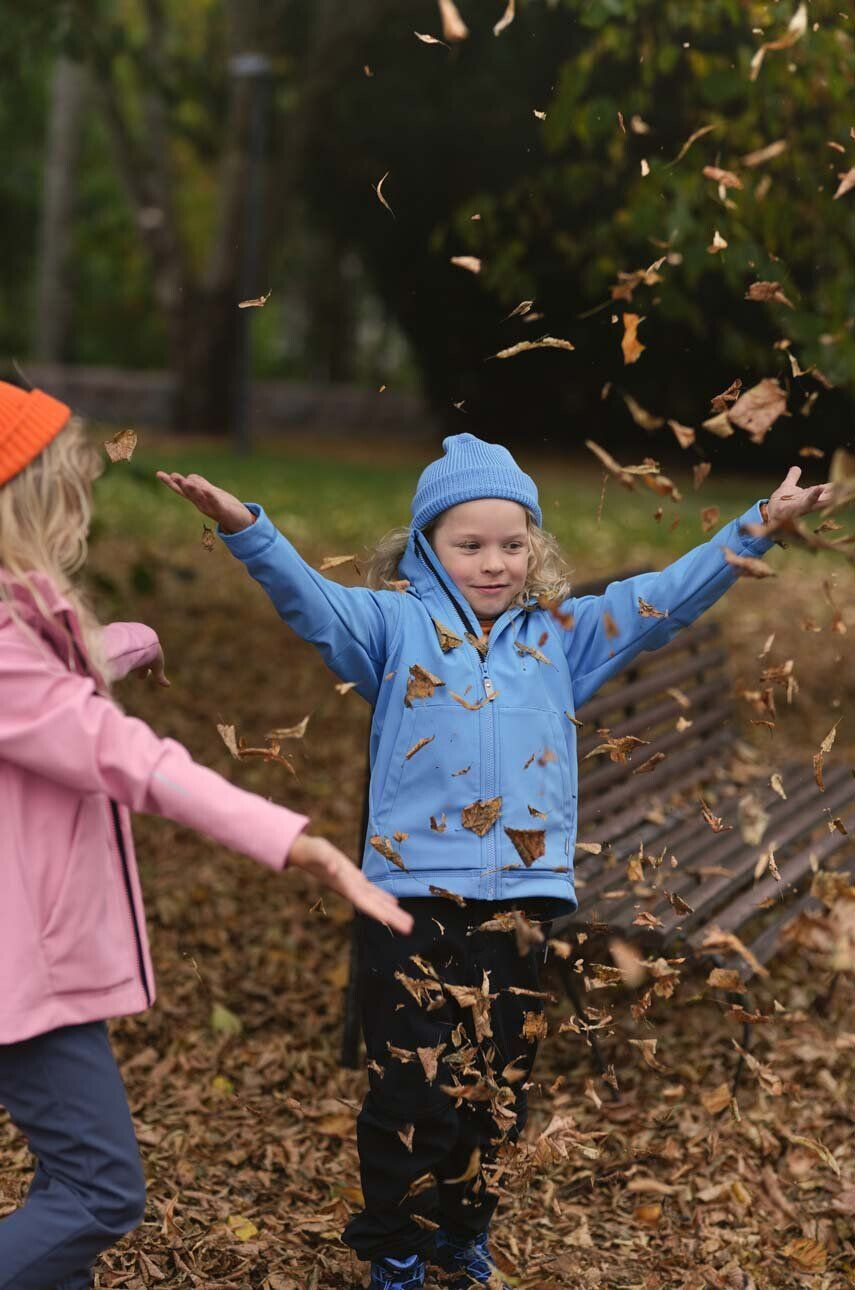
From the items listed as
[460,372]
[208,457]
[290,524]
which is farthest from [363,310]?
[290,524]

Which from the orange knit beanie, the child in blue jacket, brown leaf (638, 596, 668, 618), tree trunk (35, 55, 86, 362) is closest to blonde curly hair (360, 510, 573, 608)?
the child in blue jacket

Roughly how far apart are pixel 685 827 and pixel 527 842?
193 cm

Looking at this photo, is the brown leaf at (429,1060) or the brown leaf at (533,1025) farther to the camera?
the brown leaf at (533,1025)

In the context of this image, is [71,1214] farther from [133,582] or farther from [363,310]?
[363,310]

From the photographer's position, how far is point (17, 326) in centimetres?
3956

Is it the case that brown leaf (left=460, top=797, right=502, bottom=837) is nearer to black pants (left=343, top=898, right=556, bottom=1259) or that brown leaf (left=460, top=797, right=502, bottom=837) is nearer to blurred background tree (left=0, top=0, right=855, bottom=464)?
black pants (left=343, top=898, right=556, bottom=1259)

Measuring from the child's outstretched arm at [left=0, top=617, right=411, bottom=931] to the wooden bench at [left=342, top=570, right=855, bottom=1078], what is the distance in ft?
3.70

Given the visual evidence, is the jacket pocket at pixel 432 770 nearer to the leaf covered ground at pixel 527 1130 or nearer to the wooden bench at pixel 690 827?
the wooden bench at pixel 690 827

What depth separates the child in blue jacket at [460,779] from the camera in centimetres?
289

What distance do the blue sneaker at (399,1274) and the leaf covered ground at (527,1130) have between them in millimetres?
195

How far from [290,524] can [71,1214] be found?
37.1ft

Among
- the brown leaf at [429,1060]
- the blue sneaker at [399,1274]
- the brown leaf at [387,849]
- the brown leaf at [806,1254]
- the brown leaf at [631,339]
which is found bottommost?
the brown leaf at [806,1254]

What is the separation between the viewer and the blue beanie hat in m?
3.01

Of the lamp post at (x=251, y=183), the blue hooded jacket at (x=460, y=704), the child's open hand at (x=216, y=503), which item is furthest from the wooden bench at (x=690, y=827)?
the lamp post at (x=251, y=183)
